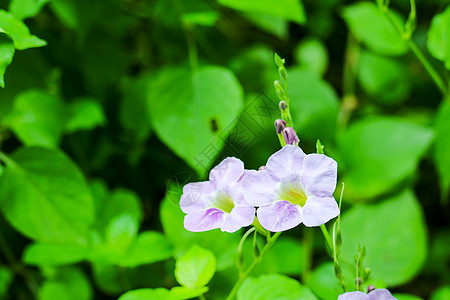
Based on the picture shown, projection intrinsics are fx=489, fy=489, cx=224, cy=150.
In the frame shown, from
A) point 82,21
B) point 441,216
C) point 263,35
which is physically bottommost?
point 441,216

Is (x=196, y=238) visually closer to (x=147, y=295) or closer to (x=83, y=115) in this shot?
(x=147, y=295)

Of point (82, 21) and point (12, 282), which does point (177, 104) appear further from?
point (12, 282)

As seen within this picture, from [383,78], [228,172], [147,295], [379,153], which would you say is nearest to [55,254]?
[147,295]

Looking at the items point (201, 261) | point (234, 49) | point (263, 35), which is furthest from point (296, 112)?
point (201, 261)

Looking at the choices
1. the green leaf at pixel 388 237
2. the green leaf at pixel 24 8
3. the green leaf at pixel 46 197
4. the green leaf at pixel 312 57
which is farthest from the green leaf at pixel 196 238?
the green leaf at pixel 312 57

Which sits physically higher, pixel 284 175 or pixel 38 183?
pixel 284 175

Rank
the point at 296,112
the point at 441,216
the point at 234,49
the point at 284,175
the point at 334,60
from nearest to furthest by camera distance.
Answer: the point at 284,175 → the point at 296,112 → the point at 234,49 → the point at 441,216 → the point at 334,60

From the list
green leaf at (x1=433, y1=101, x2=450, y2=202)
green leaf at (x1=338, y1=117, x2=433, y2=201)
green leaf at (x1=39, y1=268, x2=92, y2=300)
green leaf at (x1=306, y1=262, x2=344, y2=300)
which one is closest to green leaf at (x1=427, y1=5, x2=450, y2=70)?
green leaf at (x1=433, y1=101, x2=450, y2=202)
